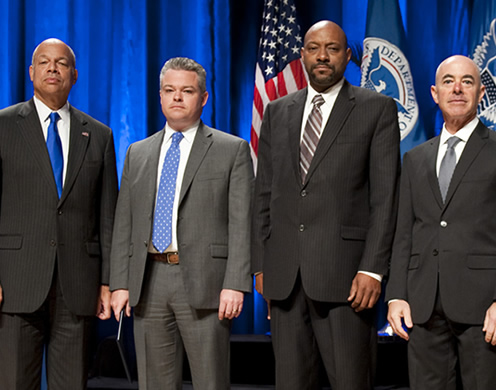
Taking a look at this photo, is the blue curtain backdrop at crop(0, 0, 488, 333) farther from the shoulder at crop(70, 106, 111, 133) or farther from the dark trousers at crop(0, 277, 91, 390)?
the dark trousers at crop(0, 277, 91, 390)

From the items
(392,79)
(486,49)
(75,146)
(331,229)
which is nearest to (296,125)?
(331,229)

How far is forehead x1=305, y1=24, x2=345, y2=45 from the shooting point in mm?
2727

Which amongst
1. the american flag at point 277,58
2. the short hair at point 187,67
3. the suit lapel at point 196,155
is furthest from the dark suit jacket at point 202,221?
the american flag at point 277,58

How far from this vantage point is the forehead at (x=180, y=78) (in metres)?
2.94

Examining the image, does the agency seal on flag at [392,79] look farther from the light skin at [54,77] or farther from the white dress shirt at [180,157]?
the light skin at [54,77]

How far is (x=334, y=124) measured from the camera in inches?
106

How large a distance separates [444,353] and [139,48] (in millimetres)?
3714

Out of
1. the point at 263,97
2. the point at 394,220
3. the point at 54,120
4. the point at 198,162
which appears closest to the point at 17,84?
the point at 263,97

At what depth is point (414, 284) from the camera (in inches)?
101

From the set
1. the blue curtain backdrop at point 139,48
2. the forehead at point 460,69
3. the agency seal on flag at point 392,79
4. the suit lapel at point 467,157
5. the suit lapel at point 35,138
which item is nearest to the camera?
the suit lapel at point 467,157

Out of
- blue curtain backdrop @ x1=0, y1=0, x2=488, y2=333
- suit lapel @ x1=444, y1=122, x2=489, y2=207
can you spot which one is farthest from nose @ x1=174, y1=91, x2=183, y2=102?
blue curtain backdrop @ x1=0, y1=0, x2=488, y2=333

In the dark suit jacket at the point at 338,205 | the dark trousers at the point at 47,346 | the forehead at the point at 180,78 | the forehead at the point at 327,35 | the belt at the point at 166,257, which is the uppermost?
the forehead at the point at 327,35

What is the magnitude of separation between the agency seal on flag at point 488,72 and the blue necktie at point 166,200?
8.65ft

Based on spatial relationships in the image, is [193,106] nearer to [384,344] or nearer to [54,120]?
[54,120]
